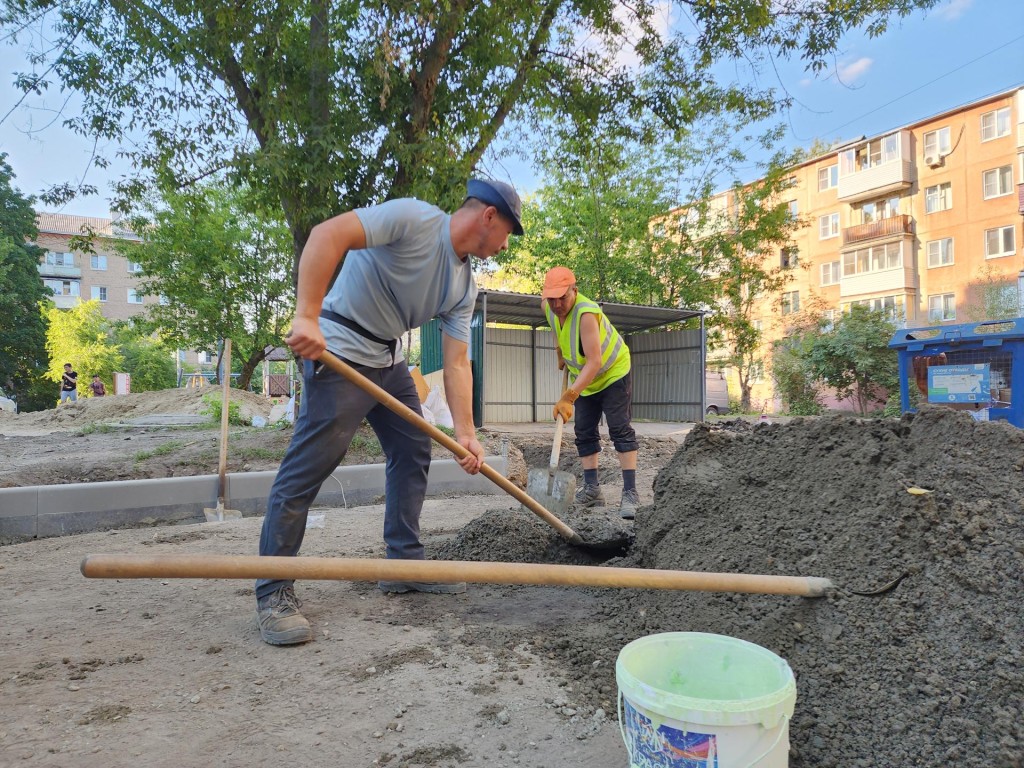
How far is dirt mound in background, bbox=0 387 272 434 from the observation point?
50.3ft

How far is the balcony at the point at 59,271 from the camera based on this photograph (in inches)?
2036

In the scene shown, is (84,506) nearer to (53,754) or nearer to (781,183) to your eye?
(53,754)

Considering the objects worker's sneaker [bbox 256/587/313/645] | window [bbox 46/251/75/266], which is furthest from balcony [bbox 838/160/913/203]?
window [bbox 46/251/75/266]

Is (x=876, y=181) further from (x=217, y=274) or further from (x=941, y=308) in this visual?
(x=217, y=274)

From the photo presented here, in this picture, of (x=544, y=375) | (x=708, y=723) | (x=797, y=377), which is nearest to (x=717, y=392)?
(x=797, y=377)

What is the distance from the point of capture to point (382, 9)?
214 inches

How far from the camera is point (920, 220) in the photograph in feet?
91.5

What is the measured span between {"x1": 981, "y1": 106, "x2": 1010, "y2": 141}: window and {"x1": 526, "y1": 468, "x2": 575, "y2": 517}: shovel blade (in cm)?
2928

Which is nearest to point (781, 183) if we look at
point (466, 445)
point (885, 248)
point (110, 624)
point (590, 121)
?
point (590, 121)

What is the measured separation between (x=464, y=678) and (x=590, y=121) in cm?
767

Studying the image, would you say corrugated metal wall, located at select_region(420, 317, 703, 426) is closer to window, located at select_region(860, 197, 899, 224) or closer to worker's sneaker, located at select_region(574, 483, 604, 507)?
worker's sneaker, located at select_region(574, 483, 604, 507)

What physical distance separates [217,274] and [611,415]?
16.8 m

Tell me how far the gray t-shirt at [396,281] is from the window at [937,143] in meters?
31.9

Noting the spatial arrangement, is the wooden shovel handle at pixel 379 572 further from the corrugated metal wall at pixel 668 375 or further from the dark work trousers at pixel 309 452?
the corrugated metal wall at pixel 668 375
